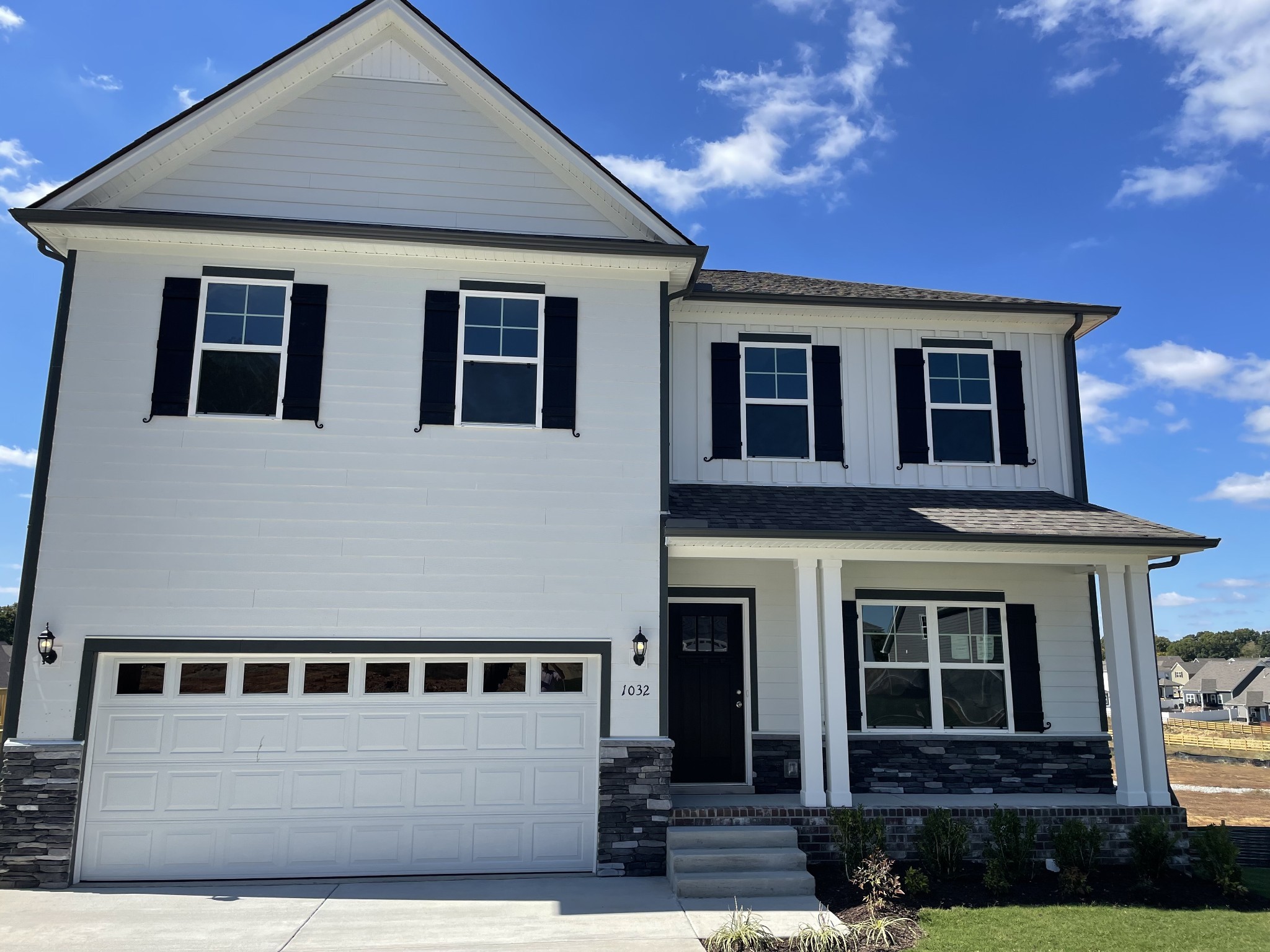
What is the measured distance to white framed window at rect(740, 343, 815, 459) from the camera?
10.9m

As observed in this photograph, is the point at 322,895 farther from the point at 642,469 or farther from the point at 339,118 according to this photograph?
the point at 339,118

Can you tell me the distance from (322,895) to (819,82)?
11.7 m

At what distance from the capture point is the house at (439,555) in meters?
8.45

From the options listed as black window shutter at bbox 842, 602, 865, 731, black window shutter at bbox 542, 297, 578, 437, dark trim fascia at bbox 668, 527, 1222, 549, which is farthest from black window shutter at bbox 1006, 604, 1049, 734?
black window shutter at bbox 542, 297, 578, 437

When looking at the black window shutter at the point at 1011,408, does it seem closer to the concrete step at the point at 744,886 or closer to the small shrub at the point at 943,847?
the small shrub at the point at 943,847

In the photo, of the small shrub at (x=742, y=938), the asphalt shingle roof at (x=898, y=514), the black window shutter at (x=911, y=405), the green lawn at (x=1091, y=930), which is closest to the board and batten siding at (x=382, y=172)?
the asphalt shingle roof at (x=898, y=514)

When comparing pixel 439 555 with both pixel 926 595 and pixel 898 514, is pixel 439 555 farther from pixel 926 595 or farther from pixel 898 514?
pixel 926 595

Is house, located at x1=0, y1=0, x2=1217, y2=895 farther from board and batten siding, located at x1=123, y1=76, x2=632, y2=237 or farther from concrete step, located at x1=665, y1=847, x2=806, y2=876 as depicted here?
concrete step, located at x1=665, y1=847, x2=806, y2=876

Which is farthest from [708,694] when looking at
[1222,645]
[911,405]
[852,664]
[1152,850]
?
[1222,645]

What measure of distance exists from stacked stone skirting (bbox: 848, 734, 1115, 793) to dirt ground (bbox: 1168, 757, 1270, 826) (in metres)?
6.74

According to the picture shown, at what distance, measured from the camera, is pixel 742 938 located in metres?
6.42

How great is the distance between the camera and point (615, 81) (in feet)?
39.7

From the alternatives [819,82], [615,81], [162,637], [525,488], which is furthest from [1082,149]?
[162,637]

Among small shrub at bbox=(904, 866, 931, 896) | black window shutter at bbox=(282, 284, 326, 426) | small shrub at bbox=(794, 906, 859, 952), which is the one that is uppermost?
black window shutter at bbox=(282, 284, 326, 426)
